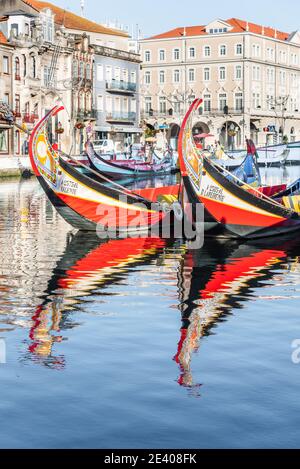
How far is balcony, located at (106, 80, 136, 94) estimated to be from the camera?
87.7 metres

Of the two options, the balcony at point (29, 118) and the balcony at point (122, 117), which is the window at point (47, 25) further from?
the balcony at point (122, 117)

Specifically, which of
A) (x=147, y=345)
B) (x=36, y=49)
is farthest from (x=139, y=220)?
(x=36, y=49)

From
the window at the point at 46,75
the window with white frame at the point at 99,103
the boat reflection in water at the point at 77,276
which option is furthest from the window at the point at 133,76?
the boat reflection in water at the point at 77,276

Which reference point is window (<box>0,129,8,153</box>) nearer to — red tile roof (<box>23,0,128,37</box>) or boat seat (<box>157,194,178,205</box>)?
red tile roof (<box>23,0,128,37</box>)

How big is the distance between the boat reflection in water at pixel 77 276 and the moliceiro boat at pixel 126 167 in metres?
29.8

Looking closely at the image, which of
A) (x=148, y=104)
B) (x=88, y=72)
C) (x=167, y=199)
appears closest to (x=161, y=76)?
(x=148, y=104)

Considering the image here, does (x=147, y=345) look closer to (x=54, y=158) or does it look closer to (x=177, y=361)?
(x=177, y=361)

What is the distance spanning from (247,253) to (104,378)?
1265 centimetres

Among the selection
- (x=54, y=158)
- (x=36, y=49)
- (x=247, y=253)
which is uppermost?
(x=36, y=49)

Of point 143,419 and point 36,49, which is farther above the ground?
point 36,49

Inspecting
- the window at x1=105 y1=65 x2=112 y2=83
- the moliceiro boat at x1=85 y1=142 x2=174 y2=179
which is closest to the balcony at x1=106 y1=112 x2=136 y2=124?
the window at x1=105 y1=65 x2=112 y2=83

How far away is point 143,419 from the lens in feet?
29.6

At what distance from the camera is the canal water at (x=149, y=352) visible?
8.76 m
